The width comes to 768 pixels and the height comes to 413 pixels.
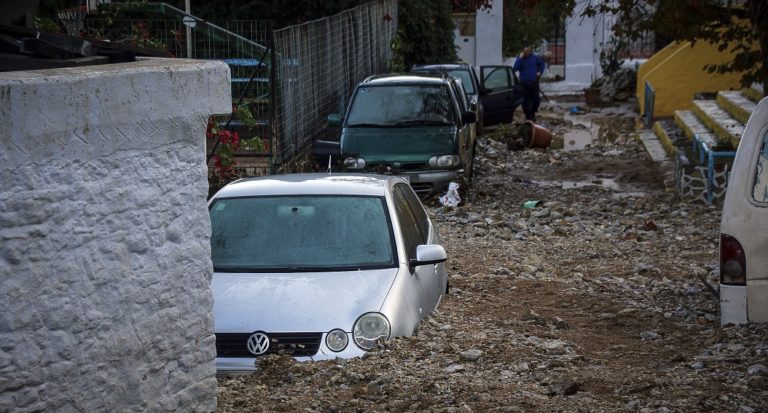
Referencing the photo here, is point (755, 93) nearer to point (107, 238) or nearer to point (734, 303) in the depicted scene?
point (734, 303)

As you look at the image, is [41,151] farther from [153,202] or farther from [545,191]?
[545,191]

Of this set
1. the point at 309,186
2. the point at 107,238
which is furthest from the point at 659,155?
the point at 107,238

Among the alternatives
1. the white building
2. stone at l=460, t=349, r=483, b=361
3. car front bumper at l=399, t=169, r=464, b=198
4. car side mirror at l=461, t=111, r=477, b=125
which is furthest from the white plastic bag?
the white building

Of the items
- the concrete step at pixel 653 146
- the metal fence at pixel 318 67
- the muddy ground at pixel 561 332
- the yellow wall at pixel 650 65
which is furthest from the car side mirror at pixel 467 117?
the yellow wall at pixel 650 65

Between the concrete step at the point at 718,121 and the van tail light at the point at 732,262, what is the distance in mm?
7566

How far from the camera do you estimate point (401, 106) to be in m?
15.6

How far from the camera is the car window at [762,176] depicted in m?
7.07

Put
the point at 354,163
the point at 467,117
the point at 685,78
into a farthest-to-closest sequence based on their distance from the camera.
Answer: the point at 685,78 < the point at 467,117 < the point at 354,163

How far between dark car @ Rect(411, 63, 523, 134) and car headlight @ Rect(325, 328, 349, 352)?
596 inches

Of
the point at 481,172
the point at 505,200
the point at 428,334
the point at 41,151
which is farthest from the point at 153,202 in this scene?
the point at 481,172

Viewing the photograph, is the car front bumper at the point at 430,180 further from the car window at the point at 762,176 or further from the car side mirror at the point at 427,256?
the car window at the point at 762,176

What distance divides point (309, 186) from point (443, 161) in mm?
6867

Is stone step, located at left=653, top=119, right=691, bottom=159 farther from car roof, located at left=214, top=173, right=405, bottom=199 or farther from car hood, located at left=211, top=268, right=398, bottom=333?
car hood, located at left=211, top=268, right=398, bottom=333

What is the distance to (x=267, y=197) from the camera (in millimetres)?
7801
